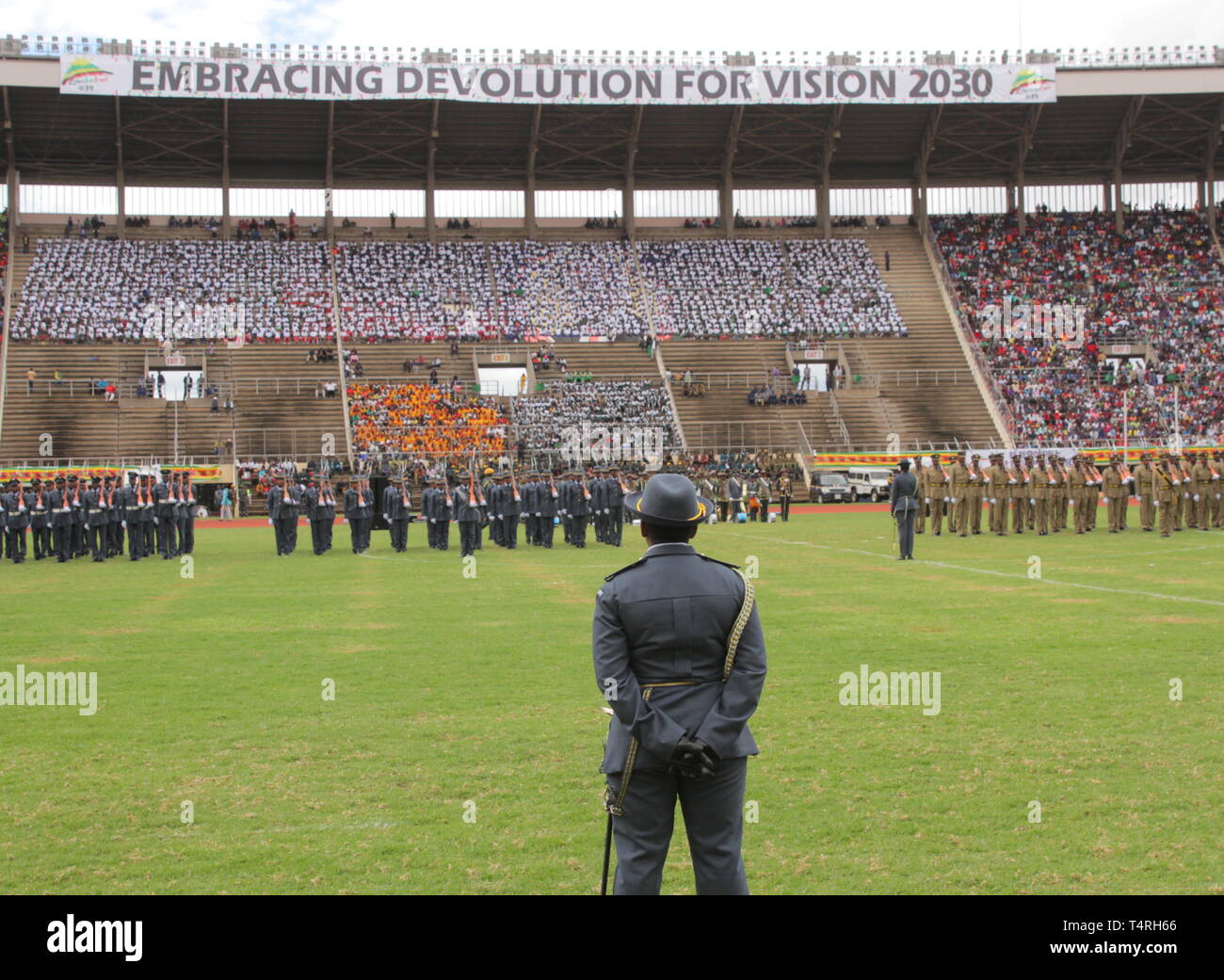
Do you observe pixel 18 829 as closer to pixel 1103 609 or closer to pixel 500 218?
pixel 1103 609

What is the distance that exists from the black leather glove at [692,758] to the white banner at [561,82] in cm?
5274

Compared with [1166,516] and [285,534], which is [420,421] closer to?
[285,534]

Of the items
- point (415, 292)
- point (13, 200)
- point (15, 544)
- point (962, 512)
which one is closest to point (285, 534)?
point (15, 544)

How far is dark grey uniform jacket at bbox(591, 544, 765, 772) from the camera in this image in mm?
4844

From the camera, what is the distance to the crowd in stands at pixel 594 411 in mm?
49625

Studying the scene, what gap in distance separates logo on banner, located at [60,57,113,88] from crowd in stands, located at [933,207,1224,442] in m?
38.5

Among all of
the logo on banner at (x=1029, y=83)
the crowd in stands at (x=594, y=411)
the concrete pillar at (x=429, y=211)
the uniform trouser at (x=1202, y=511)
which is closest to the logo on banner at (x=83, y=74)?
the concrete pillar at (x=429, y=211)

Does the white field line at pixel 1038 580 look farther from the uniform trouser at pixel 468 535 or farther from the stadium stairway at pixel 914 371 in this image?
the stadium stairway at pixel 914 371

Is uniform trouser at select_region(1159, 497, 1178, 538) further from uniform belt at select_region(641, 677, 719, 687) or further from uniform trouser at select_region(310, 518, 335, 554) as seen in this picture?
uniform belt at select_region(641, 677, 719, 687)

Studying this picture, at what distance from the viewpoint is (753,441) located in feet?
167

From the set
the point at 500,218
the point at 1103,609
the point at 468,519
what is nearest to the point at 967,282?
the point at 500,218

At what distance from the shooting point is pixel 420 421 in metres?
50.5

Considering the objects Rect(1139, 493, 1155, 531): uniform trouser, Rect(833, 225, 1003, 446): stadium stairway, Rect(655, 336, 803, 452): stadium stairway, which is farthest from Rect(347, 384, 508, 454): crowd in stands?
Rect(1139, 493, 1155, 531): uniform trouser

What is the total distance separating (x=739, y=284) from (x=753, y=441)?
41.1 ft
